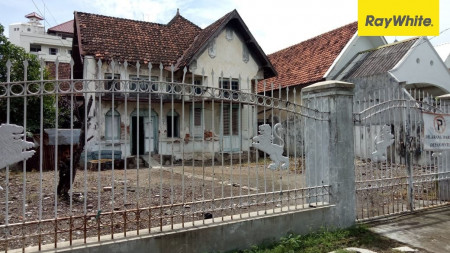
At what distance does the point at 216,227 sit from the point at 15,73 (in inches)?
537

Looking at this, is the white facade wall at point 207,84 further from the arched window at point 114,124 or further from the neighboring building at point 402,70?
the neighboring building at point 402,70

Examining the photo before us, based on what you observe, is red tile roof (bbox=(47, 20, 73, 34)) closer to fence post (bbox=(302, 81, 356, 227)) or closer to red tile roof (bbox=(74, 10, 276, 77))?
red tile roof (bbox=(74, 10, 276, 77))

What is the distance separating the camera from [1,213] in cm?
564

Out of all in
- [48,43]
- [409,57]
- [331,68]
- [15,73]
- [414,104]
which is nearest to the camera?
[414,104]

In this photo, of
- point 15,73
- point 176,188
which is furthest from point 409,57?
point 15,73

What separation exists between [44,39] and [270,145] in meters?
40.2

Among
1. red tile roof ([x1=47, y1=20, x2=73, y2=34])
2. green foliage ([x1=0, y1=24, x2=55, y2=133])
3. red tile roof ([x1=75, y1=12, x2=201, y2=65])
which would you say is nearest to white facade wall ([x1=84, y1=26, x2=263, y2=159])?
red tile roof ([x1=75, y1=12, x2=201, y2=65])

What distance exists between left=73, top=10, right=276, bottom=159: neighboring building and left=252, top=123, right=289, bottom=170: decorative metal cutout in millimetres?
9465

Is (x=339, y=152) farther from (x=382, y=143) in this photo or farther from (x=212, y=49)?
(x=212, y=49)

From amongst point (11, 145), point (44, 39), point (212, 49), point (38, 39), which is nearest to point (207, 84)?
point (212, 49)

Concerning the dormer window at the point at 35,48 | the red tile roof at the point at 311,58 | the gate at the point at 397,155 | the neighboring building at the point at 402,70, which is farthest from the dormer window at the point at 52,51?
the gate at the point at 397,155

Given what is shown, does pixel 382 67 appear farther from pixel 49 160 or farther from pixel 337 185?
pixel 49 160

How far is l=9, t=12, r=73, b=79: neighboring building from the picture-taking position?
3712 cm

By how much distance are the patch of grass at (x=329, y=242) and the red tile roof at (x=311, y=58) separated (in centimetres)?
1366
